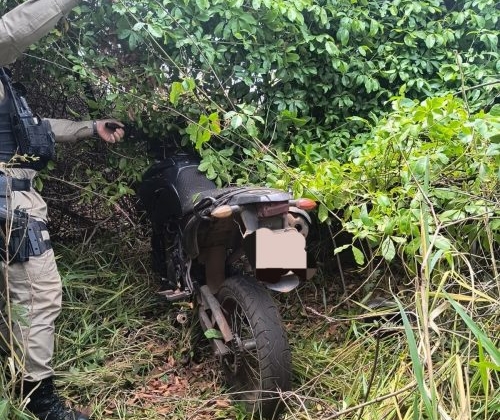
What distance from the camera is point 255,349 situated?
233cm

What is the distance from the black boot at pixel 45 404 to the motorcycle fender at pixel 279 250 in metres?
1.11

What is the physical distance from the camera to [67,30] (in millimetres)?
Answer: 2955

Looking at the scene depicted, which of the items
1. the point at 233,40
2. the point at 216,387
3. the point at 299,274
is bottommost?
the point at 216,387

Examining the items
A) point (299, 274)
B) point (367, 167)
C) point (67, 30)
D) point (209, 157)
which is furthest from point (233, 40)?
point (299, 274)

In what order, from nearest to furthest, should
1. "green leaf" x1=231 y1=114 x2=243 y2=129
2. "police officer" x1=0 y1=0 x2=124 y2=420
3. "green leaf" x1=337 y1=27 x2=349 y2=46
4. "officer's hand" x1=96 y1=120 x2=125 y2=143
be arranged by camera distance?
"police officer" x1=0 y1=0 x2=124 y2=420 → "green leaf" x1=231 y1=114 x2=243 y2=129 → "officer's hand" x1=96 y1=120 x2=125 y2=143 → "green leaf" x1=337 y1=27 x2=349 y2=46

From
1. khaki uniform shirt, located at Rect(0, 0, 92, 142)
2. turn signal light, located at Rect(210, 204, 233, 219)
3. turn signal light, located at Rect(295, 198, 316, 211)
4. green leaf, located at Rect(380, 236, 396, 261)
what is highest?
khaki uniform shirt, located at Rect(0, 0, 92, 142)

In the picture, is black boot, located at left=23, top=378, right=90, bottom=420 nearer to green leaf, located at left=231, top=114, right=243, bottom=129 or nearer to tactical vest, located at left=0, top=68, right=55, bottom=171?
tactical vest, located at left=0, top=68, right=55, bottom=171

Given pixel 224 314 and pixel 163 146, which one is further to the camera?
pixel 163 146

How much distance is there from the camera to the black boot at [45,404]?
2303mm

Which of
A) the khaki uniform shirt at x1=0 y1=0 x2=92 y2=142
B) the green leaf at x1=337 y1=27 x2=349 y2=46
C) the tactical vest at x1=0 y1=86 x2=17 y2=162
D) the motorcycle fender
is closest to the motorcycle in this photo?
the motorcycle fender

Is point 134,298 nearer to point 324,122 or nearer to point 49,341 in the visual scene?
point 49,341

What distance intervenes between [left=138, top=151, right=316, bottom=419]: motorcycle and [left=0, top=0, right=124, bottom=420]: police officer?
0.66 m

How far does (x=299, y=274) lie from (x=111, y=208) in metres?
1.83

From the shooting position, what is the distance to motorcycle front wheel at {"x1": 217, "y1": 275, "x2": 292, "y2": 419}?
220cm
